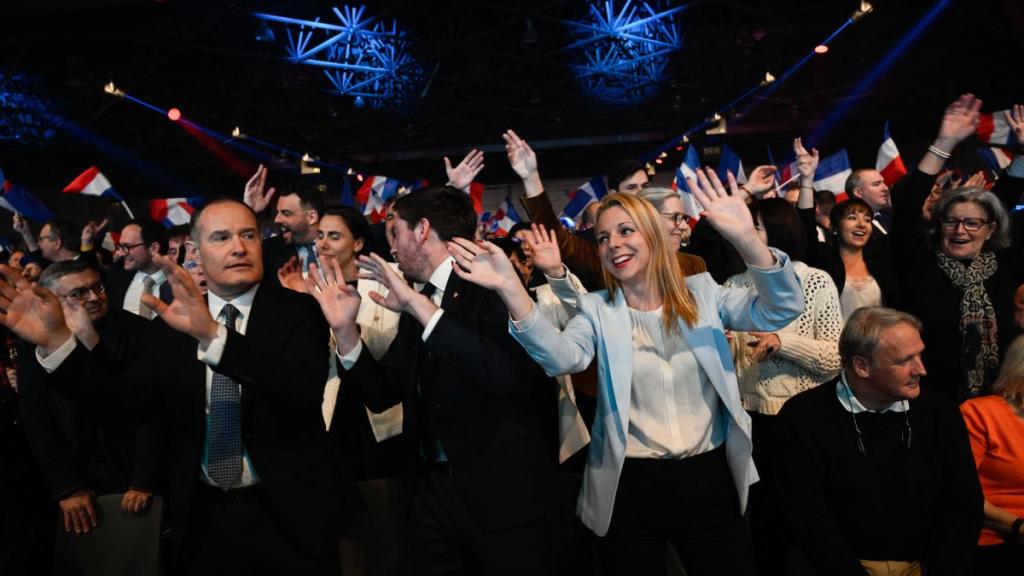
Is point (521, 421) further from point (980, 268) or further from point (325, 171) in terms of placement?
point (325, 171)

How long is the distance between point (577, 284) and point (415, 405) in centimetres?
115

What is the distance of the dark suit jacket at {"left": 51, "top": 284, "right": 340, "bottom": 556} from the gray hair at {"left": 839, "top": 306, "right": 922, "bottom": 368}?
1.78 meters

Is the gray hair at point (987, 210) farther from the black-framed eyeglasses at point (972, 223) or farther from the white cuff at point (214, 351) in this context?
the white cuff at point (214, 351)

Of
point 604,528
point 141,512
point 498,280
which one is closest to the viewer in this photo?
point 498,280

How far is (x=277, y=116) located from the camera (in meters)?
18.8

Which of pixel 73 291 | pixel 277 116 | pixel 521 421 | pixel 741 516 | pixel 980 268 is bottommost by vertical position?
pixel 741 516

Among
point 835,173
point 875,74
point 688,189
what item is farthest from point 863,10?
point 875,74

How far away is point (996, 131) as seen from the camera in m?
6.58

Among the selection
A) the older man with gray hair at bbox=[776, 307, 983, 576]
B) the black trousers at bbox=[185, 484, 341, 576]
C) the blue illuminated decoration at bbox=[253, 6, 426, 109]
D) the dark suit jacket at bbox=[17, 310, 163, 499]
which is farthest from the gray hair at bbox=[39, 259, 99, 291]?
the blue illuminated decoration at bbox=[253, 6, 426, 109]

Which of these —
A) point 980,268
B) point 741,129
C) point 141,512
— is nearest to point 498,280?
point 141,512

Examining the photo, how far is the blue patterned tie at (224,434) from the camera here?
259 cm

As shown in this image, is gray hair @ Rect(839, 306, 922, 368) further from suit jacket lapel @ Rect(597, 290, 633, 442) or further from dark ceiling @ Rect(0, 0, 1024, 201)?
dark ceiling @ Rect(0, 0, 1024, 201)

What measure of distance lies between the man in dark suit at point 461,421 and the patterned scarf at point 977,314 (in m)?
2.18

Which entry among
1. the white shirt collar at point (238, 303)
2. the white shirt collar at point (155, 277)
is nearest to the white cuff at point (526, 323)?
the white shirt collar at point (238, 303)
